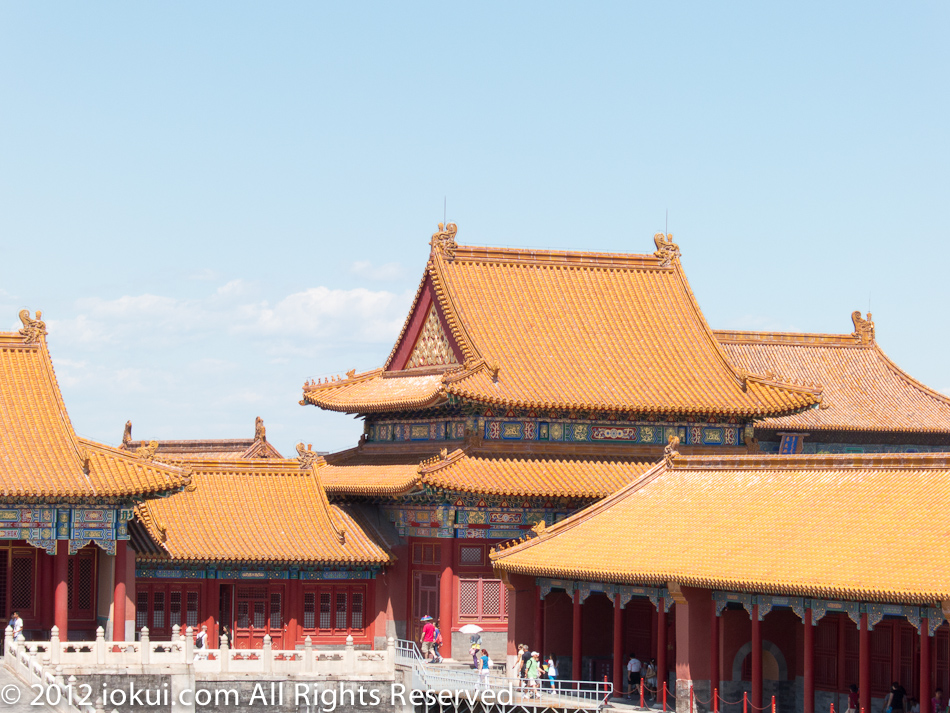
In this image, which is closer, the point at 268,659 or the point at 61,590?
the point at 268,659

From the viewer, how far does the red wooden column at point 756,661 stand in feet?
138

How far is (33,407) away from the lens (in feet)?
173

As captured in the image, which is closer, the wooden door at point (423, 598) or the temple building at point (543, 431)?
the temple building at point (543, 431)

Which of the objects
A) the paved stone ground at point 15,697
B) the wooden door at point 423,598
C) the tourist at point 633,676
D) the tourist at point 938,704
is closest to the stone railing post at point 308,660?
the paved stone ground at point 15,697

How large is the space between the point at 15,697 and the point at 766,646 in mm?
18088

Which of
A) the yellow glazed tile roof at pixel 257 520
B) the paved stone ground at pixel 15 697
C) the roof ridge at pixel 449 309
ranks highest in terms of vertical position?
the roof ridge at pixel 449 309

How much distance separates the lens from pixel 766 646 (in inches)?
1740

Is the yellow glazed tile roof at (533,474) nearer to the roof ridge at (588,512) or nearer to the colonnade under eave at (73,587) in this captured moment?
the roof ridge at (588,512)

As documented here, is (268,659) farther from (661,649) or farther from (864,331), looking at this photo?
(864,331)

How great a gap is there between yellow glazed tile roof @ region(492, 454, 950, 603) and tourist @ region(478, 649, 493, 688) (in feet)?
8.62

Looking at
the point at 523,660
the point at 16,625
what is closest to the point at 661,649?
the point at 523,660

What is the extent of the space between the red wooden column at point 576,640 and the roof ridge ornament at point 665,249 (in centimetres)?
1857

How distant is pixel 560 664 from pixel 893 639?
38.4 ft

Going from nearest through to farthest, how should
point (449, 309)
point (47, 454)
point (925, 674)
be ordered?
point (925, 674) < point (47, 454) < point (449, 309)
